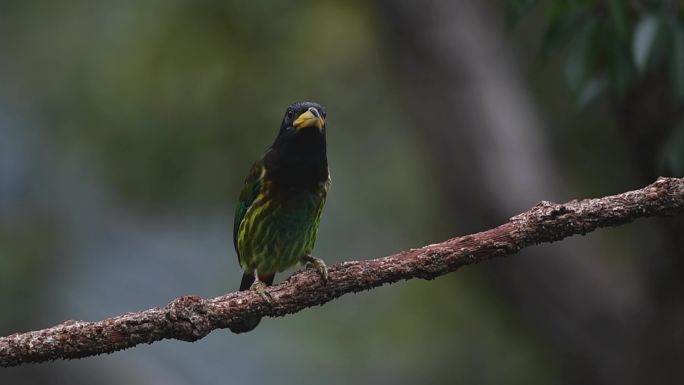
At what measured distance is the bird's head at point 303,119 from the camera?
468cm

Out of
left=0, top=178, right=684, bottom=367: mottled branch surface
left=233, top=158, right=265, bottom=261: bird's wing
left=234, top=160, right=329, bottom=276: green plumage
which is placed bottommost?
left=0, top=178, right=684, bottom=367: mottled branch surface


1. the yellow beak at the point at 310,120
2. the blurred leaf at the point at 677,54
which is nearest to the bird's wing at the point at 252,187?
the yellow beak at the point at 310,120

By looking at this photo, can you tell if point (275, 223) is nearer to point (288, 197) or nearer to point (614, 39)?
point (288, 197)

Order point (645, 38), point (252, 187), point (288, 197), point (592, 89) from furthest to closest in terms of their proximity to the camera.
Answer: point (592, 89) < point (252, 187) < point (288, 197) < point (645, 38)

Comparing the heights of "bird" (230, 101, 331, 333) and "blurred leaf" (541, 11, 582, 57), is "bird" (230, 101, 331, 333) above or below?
below

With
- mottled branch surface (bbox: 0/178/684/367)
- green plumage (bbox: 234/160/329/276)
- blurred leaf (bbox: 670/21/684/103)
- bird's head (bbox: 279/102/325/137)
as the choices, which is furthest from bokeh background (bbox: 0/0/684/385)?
mottled branch surface (bbox: 0/178/684/367)

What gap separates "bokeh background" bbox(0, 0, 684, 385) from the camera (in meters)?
6.83

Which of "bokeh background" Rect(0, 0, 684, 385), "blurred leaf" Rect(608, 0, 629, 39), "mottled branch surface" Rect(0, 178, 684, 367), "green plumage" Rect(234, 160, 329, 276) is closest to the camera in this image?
"mottled branch surface" Rect(0, 178, 684, 367)

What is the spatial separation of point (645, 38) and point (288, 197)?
173 centimetres

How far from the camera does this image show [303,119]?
470cm

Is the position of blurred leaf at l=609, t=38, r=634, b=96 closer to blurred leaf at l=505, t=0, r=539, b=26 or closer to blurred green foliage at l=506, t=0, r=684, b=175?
blurred green foliage at l=506, t=0, r=684, b=175

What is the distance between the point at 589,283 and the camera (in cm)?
710

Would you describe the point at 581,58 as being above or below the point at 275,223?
above

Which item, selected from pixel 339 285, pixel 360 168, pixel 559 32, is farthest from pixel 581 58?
pixel 360 168
